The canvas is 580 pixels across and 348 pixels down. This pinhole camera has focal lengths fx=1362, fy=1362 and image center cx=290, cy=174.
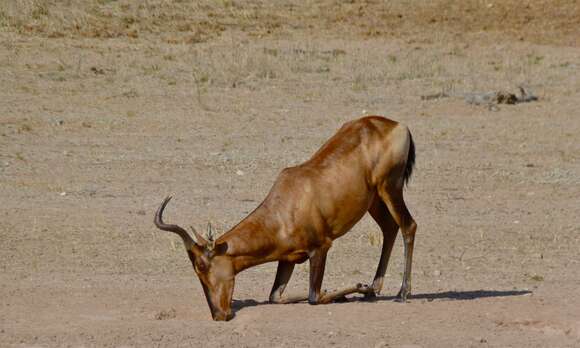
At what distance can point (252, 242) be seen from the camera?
31.9 ft

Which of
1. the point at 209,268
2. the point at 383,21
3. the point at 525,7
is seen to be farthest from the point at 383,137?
the point at 525,7

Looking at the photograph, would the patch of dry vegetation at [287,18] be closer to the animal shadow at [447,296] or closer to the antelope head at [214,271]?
the animal shadow at [447,296]

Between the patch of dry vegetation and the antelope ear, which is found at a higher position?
the antelope ear

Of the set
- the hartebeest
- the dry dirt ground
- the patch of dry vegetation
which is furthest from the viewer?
the patch of dry vegetation

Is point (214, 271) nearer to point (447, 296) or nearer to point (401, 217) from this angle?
point (401, 217)

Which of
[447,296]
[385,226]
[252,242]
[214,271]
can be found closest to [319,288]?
[252,242]

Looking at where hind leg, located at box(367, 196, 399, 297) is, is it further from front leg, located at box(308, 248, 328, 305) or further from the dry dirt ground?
front leg, located at box(308, 248, 328, 305)

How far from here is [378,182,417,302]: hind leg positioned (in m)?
10.4

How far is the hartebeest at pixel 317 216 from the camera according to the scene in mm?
9633

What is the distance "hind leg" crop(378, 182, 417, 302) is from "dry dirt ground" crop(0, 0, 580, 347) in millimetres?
300

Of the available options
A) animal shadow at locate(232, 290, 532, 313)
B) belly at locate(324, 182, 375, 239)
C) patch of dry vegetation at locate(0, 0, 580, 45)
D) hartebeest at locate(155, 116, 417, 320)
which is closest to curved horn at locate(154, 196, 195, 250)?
hartebeest at locate(155, 116, 417, 320)

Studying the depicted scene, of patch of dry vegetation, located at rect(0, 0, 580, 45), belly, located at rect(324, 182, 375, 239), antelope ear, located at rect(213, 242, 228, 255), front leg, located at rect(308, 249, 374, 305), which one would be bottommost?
patch of dry vegetation, located at rect(0, 0, 580, 45)

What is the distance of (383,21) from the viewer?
3008 centimetres

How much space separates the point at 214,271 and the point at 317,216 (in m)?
0.89
